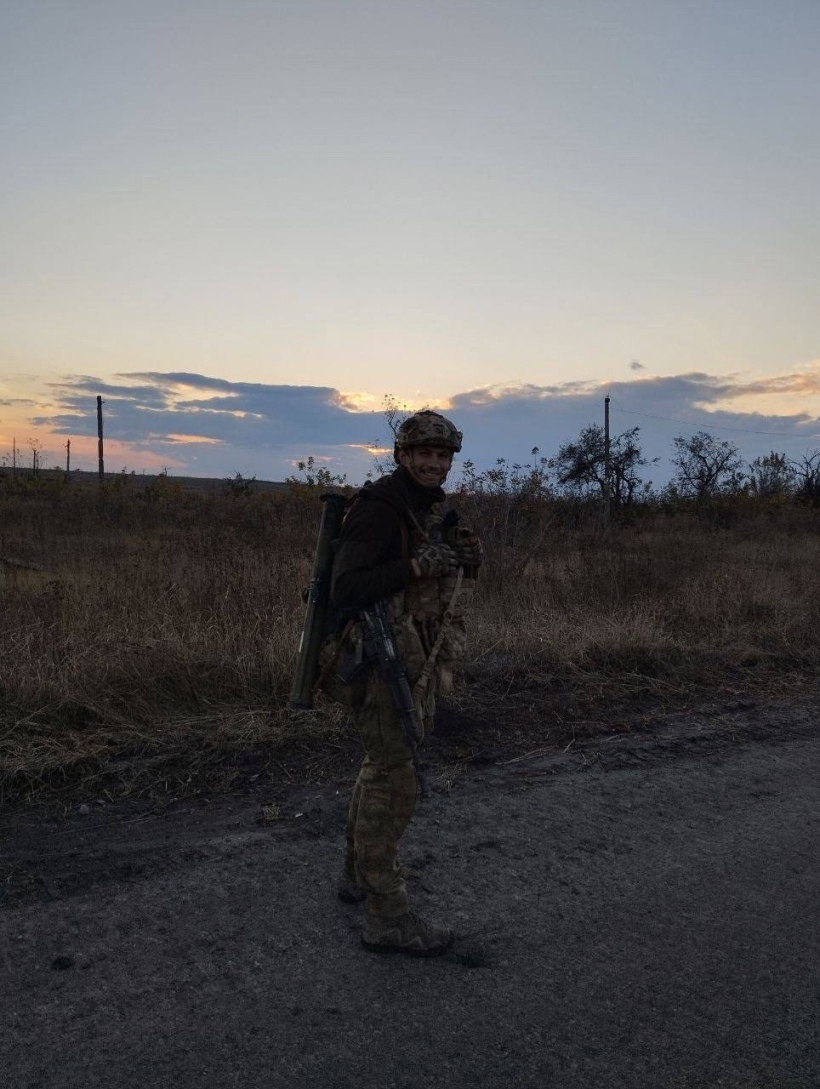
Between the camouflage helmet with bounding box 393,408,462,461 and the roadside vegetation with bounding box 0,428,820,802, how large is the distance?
216 cm

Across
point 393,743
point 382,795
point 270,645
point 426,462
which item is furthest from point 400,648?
point 270,645

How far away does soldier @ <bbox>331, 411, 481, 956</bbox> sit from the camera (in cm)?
288

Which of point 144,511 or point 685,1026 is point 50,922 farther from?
point 144,511

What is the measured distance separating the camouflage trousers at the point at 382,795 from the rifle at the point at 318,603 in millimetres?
257

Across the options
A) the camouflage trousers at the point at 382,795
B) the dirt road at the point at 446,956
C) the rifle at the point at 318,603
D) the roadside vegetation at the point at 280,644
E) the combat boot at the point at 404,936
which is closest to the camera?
the dirt road at the point at 446,956

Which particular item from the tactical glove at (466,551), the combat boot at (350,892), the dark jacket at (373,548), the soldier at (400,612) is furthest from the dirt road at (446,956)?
the tactical glove at (466,551)

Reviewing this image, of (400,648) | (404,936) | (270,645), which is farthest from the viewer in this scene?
(270,645)

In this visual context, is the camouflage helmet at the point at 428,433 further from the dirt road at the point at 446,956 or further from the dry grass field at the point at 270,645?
the dry grass field at the point at 270,645

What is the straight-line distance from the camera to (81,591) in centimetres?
721

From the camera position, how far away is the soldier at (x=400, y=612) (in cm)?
288

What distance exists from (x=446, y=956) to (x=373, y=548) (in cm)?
142

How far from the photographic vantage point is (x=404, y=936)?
9.27 feet

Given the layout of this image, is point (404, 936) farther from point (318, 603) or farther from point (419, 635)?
point (318, 603)

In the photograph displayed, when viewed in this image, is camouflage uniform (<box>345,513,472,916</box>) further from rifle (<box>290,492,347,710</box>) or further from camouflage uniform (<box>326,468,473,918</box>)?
rifle (<box>290,492,347,710</box>)
